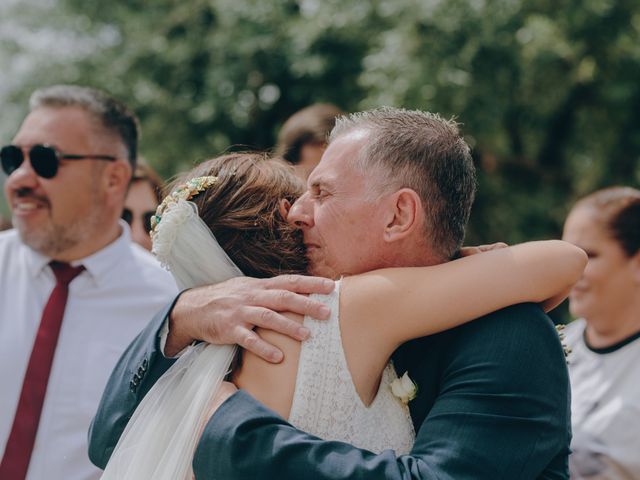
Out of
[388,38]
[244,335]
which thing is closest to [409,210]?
[244,335]

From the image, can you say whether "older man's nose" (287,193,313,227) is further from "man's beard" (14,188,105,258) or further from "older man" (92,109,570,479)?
"man's beard" (14,188,105,258)

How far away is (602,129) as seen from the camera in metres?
7.98

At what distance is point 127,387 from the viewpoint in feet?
7.18

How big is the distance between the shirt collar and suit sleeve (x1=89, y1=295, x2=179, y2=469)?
1.40m

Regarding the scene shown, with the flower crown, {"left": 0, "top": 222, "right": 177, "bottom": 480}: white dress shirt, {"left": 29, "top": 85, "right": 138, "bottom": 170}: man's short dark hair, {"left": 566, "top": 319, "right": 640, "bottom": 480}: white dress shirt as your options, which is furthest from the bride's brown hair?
{"left": 566, "top": 319, "right": 640, "bottom": 480}: white dress shirt

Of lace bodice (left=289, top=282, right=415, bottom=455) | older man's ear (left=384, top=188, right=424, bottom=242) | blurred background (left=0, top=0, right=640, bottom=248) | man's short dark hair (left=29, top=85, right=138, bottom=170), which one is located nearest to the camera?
lace bodice (left=289, top=282, right=415, bottom=455)

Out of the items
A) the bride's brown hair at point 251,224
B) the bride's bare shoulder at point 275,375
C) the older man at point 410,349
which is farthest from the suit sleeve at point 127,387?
the bride's bare shoulder at point 275,375

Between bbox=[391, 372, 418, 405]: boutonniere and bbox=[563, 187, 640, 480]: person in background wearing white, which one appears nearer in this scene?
bbox=[391, 372, 418, 405]: boutonniere

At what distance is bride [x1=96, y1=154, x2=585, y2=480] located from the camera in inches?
72.4

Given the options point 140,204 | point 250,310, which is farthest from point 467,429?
point 140,204

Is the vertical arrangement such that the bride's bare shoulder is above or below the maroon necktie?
above

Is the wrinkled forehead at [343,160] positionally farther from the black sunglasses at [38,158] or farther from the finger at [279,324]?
the black sunglasses at [38,158]

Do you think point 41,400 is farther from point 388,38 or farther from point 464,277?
point 388,38

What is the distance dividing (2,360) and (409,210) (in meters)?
2.11
